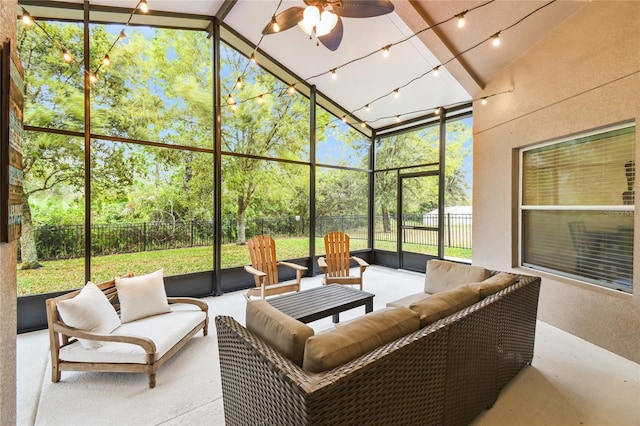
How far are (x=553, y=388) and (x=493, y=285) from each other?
859 millimetres

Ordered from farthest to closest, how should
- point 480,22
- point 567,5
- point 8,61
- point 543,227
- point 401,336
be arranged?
point 543,227
point 480,22
point 567,5
point 401,336
point 8,61

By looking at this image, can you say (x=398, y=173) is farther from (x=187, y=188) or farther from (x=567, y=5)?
(x=187, y=188)

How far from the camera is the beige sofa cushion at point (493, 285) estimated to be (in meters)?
2.04

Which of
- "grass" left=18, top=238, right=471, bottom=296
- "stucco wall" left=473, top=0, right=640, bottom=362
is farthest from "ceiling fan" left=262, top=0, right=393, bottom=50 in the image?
"grass" left=18, top=238, right=471, bottom=296

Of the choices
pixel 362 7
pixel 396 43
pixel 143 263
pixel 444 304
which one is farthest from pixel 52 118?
pixel 444 304

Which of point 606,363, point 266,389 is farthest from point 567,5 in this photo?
point 266,389

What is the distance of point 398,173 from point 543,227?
3.03m

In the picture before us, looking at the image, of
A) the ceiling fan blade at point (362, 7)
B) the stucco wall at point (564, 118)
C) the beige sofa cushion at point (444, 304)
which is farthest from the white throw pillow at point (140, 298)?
the stucco wall at point (564, 118)

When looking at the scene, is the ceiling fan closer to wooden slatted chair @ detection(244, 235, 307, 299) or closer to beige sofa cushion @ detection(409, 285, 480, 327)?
beige sofa cushion @ detection(409, 285, 480, 327)

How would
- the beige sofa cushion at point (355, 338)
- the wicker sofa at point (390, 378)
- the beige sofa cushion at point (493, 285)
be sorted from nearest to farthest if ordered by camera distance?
the wicker sofa at point (390, 378) < the beige sofa cushion at point (355, 338) < the beige sofa cushion at point (493, 285)

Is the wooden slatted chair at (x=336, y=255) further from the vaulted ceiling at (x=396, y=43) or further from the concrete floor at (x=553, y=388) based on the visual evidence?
the vaulted ceiling at (x=396, y=43)

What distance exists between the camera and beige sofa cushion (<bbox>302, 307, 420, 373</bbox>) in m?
1.18

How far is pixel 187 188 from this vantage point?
163 inches

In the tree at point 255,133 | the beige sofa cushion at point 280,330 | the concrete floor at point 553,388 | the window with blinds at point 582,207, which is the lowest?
the concrete floor at point 553,388
